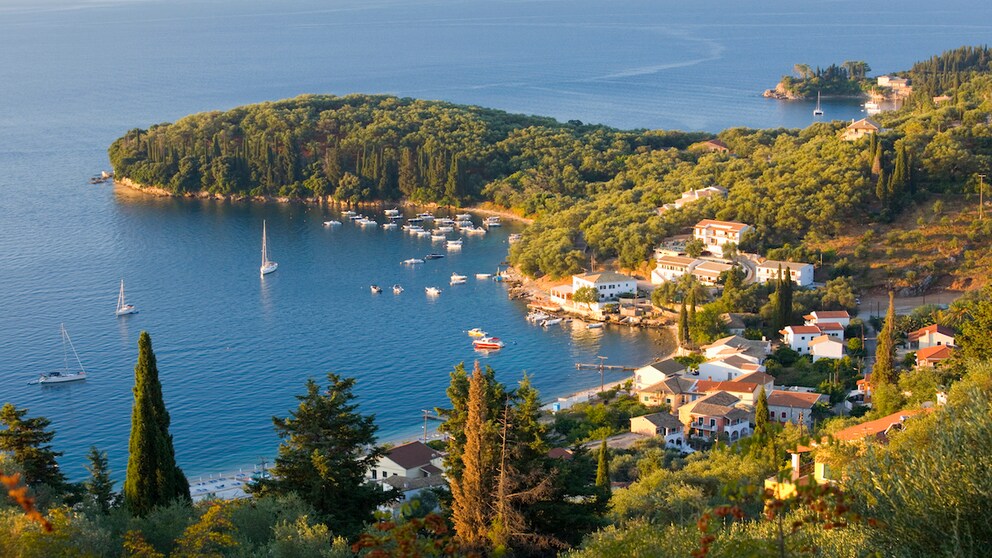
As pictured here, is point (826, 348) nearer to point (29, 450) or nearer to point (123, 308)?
point (29, 450)

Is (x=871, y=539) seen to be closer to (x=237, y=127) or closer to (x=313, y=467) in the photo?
(x=313, y=467)

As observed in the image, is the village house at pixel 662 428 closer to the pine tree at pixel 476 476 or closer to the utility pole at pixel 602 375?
the utility pole at pixel 602 375

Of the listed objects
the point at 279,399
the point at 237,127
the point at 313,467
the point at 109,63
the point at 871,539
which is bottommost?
the point at 279,399

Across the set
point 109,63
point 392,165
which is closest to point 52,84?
point 109,63

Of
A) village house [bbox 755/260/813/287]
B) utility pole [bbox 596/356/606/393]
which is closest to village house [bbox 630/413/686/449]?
utility pole [bbox 596/356/606/393]

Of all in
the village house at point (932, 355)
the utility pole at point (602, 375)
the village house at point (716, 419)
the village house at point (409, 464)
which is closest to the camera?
the village house at point (409, 464)

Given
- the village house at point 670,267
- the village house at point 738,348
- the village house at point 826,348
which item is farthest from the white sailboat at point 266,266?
the village house at point 826,348
